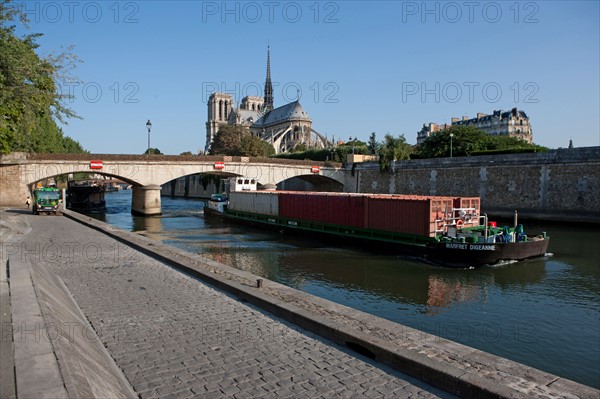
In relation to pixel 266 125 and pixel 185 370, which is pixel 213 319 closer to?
pixel 185 370

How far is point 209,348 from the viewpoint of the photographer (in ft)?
23.1

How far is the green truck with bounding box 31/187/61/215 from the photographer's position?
34.8 meters

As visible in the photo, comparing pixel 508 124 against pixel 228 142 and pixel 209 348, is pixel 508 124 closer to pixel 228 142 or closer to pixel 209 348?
pixel 228 142

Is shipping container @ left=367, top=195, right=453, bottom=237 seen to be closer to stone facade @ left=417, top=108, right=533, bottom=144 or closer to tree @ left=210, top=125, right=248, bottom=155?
tree @ left=210, top=125, right=248, bottom=155

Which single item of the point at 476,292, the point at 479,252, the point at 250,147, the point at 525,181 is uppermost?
the point at 250,147

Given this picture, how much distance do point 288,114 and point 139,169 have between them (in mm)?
104163

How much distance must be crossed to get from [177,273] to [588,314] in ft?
38.5

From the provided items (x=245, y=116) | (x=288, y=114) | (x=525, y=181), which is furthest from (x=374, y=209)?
(x=245, y=116)

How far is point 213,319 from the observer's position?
28.1ft

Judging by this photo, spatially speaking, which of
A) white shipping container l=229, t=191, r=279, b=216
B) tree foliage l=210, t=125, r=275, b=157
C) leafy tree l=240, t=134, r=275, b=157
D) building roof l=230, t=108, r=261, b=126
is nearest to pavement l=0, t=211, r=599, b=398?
white shipping container l=229, t=191, r=279, b=216

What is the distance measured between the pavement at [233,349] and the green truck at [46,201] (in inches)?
1070

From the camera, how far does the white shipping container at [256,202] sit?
3759cm

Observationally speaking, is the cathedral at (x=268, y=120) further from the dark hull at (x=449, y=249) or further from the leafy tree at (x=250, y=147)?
→ the dark hull at (x=449, y=249)

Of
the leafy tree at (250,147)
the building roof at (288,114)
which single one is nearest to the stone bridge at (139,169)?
the leafy tree at (250,147)
